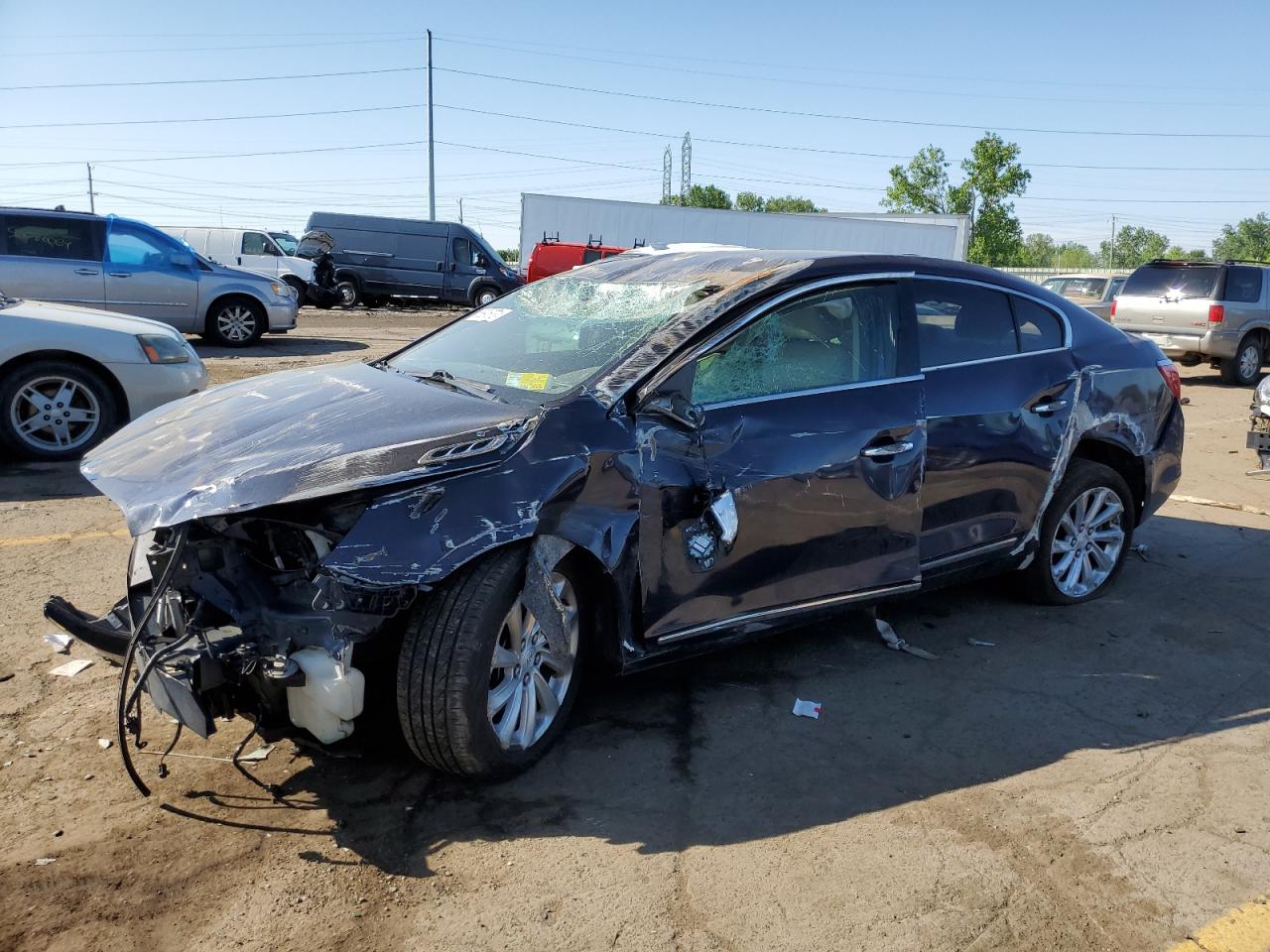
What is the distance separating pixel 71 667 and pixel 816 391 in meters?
3.14

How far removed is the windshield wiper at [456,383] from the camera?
12.6 feet

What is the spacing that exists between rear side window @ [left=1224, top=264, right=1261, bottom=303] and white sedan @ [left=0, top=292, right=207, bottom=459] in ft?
47.8

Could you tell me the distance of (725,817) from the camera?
3.29m

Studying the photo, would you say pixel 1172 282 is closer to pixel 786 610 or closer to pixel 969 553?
pixel 969 553

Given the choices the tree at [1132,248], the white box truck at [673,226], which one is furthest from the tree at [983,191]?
the tree at [1132,248]

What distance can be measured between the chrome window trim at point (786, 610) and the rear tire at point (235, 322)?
507 inches

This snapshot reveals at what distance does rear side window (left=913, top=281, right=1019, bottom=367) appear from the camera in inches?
178

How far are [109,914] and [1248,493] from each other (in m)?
8.42

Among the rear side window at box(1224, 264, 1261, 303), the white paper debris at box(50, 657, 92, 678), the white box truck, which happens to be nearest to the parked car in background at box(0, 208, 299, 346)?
the white paper debris at box(50, 657, 92, 678)

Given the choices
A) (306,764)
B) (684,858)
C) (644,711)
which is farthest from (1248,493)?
(306,764)

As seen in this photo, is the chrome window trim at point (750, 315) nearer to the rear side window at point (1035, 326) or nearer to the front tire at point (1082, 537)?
the rear side window at point (1035, 326)

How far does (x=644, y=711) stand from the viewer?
4.01 meters

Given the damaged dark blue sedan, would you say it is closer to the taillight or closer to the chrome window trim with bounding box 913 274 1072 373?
the chrome window trim with bounding box 913 274 1072 373

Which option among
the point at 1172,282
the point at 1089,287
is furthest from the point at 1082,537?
the point at 1089,287
